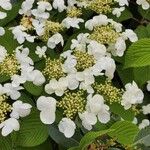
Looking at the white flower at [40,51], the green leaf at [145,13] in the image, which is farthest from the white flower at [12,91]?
the green leaf at [145,13]

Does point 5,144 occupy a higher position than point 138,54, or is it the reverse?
point 138,54

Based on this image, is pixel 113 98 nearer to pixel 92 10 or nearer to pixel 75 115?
pixel 75 115

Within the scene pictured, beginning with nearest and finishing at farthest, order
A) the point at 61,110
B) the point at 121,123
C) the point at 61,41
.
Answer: the point at 121,123
the point at 61,110
the point at 61,41

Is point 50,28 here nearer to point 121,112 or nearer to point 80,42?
point 80,42

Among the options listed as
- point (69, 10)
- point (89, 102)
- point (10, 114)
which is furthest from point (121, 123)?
point (69, 10)

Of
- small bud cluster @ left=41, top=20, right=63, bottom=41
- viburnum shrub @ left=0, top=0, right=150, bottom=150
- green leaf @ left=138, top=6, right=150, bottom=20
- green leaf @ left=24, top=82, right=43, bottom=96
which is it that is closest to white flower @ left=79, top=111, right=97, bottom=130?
viburnum shrub @ left=0, top=0, right=150, bottom=150

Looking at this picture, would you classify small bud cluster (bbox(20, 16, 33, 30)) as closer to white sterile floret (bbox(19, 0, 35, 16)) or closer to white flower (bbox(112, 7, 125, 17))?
white sterile floret (bbox(19, 0, 35, 16))

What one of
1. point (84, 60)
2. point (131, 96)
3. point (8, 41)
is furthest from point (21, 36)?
point (131, 96)
